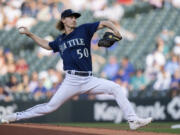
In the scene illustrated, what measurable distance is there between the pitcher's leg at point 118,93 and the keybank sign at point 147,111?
678cm

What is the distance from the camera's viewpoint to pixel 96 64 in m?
15.0

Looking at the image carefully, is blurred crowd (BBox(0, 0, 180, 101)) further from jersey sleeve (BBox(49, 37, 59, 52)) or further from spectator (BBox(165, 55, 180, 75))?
jersey sleeve (BBox(49, 37, 59, 52))

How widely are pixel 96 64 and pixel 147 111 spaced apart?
223 cm

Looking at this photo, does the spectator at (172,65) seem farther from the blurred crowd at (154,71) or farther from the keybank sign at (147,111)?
the keybank sign at (147,111)

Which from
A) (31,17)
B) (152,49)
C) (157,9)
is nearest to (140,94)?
(152,49)

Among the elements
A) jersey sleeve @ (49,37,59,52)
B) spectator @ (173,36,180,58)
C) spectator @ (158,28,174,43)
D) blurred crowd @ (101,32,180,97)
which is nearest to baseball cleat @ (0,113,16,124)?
jersey sleeve @ (49,37,59,52)

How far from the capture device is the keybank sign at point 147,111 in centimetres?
1359

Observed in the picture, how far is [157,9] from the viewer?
1656 cm

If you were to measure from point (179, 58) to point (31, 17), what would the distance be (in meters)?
6.07

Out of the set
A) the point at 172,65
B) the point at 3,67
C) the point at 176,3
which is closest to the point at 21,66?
the point at 3,67

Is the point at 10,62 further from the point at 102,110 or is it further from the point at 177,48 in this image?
the point at 177,48

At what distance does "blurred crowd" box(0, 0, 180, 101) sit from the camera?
533 inches

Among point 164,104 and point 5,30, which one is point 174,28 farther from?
point 5,30

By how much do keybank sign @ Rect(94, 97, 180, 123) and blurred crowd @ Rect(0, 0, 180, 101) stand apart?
1.41 feet
